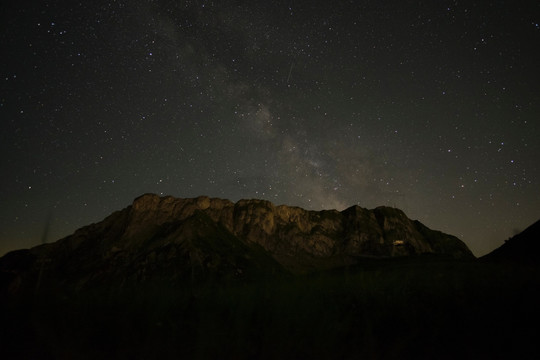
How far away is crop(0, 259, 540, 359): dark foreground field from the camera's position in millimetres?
4387

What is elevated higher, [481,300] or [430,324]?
[481,300]

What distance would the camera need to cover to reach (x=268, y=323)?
203 inches

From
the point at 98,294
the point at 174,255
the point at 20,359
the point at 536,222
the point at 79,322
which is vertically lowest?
the point at 20,359

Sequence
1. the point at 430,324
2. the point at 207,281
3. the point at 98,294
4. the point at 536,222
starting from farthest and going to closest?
1. the point at 536,222
2. the point at 207,281
3. the point at 98,294
4. the point at 430,324

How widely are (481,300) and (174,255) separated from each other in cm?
19068

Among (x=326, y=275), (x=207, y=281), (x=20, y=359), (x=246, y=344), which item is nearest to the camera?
(x=20, y=359)

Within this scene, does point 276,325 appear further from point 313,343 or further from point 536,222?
point 536,222

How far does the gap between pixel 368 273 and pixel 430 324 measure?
288 centimetres

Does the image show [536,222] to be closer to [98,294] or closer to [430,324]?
[430,324]

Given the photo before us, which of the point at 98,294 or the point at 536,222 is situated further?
the point at 536,222

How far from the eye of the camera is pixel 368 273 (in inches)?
328

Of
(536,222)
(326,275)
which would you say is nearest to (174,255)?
(536,222)

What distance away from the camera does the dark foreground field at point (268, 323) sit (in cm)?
439

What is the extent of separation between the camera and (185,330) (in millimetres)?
4680
